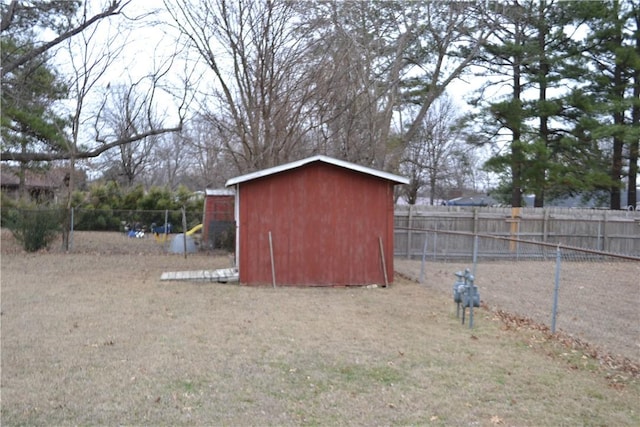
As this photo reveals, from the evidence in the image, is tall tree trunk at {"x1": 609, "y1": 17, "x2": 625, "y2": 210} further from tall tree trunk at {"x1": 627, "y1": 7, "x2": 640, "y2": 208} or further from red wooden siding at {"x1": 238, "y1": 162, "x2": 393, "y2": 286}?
red wooden siding at {"x1": 238, "y1": 162, "x2": 393, "y2": 286}

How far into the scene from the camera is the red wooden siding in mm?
11445

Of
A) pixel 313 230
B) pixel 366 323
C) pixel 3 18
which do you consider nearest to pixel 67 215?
pixel 3 18

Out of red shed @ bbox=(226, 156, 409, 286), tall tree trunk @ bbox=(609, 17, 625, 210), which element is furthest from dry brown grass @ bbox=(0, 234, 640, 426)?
tall tree trunk @ bbox=(609, 17, 625, 210)

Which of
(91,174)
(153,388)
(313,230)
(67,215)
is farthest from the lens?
(91,174)

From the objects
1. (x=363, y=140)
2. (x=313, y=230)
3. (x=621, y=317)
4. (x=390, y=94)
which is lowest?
(x=621, y=317)

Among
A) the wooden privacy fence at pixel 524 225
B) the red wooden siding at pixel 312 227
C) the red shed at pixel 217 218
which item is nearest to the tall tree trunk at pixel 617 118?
the wooden privacy fence at pixel 524 225

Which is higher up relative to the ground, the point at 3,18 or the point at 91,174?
the point at 3,18

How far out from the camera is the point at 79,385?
476cm

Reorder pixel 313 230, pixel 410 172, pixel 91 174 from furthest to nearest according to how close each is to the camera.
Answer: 1. pixel 91 174
2. pixel 410 172
3. pixel 313 230

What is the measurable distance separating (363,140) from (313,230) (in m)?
7.19

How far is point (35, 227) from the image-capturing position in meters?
16.5

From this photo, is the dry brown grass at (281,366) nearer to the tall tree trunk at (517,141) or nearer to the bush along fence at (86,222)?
the bush along fence at (86,222)

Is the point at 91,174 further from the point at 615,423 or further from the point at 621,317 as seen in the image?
the point at 615,423

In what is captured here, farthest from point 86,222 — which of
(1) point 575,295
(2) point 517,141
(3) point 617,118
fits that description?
(3) point 617,118
